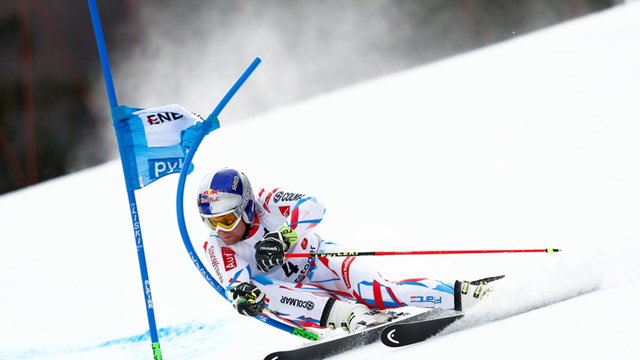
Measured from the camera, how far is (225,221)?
429 cm

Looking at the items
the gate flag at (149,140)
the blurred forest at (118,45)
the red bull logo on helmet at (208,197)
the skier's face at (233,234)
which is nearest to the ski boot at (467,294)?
the skier's face at (233,234)

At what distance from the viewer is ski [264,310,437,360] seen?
4078mm

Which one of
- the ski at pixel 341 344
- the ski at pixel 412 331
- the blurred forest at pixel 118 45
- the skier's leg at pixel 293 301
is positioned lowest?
the ski at pixel 341 344

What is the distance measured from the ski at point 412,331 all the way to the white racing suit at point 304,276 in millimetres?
231

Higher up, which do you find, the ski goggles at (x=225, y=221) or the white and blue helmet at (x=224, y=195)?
the white and blue helmet at (x=224, y=195)

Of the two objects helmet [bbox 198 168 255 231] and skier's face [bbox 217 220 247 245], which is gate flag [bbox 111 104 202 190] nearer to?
helmet [bbox 198 168 255 231]

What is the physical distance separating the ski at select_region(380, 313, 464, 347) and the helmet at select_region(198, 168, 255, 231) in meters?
1.08

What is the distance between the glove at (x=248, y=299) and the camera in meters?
3.99

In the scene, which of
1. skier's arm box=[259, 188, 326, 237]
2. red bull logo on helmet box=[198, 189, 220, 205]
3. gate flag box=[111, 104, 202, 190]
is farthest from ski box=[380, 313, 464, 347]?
gate flag box=[111, 104, 202, 190]

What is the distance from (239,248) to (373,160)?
6024mm

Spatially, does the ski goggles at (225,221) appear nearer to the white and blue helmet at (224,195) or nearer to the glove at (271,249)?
the white and blue helmet at (224,195)

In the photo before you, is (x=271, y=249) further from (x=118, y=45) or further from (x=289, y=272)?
(x=118, y=45)

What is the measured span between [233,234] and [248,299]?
1.55ft

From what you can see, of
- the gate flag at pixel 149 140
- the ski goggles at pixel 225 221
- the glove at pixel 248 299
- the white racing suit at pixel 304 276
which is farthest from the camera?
the gate flag at pixel 149 140
